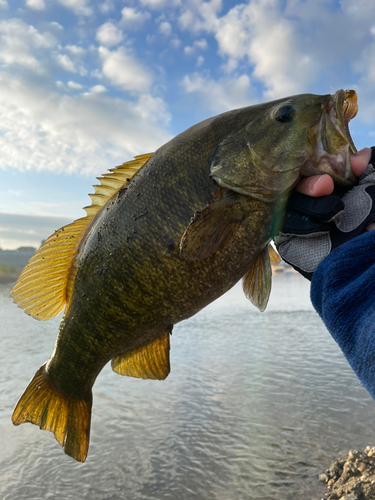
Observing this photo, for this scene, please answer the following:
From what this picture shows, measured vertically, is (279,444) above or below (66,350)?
below

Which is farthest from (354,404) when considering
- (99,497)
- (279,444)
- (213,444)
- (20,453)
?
(20,453)

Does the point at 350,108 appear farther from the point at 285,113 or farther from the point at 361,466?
the point at 361,466

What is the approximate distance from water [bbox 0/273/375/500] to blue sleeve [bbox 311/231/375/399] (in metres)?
3.92

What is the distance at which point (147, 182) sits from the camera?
2150 millimetres

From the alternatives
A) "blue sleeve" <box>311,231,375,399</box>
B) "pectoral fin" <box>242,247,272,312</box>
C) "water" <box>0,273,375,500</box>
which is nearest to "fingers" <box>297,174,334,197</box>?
"blue sleeve" <box>311,231,375,399</box>

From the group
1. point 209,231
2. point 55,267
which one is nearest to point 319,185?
point 209,231

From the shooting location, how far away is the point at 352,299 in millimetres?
1625

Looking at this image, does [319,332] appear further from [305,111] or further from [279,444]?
[305,111]

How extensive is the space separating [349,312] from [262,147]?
100 centimetres

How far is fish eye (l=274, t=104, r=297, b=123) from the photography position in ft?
6.67

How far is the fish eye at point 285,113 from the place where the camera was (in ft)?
6.67

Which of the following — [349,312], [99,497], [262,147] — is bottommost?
[99,497]

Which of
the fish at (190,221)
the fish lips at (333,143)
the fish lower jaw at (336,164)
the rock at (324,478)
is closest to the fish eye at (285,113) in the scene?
the fish at (190,221)

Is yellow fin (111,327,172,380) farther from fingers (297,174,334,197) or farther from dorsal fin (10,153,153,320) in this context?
fingers (297,174,334,197)
